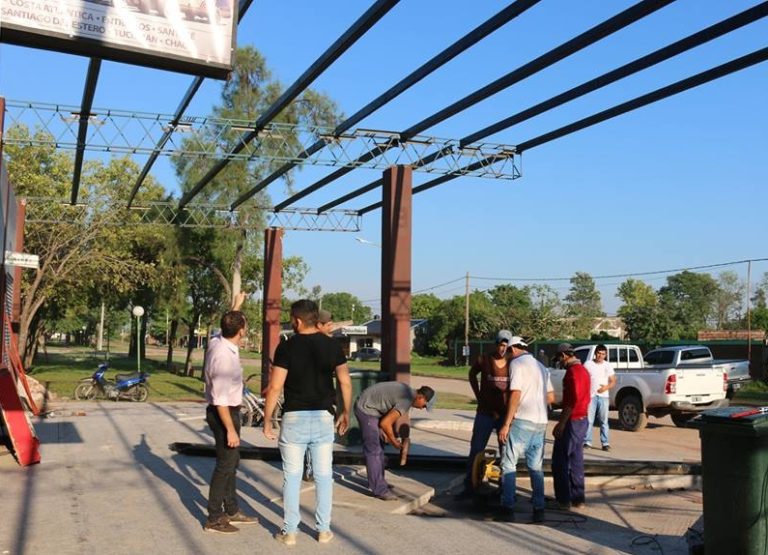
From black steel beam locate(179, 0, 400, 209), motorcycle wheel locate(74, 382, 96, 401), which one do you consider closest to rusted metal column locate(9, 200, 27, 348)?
motorcycle wheel locate(74, 382, 96, 401)

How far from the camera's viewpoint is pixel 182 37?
7.23 metres

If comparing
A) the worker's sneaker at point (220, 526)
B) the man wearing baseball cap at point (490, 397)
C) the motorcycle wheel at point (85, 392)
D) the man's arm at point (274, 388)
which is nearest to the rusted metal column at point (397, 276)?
the man wearing baseball cap at point (490, 397)

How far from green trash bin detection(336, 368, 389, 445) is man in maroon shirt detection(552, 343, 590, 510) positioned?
12.8ft

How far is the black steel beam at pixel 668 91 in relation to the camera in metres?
8.74

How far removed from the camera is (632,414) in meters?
17.7

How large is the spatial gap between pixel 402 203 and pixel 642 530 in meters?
8.08

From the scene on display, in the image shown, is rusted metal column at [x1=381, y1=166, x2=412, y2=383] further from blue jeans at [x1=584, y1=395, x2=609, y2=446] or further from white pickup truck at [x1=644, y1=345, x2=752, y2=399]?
white pickup truck at [x1=644, y1=345, x2=752, y2=399]

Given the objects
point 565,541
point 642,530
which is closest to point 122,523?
point 565,541

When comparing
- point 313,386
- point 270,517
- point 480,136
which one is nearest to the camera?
point 313,386

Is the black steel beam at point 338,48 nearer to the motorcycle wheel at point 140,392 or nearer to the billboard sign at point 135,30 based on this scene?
the billboard sign at point 135,30

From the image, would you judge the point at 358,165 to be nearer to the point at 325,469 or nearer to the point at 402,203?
the point at 402,203

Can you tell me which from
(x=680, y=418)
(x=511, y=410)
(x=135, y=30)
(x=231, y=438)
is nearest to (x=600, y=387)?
(x=680, y=418)

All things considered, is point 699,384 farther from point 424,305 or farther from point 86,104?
point 424,305

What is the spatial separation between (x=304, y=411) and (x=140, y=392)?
57.9 ft
